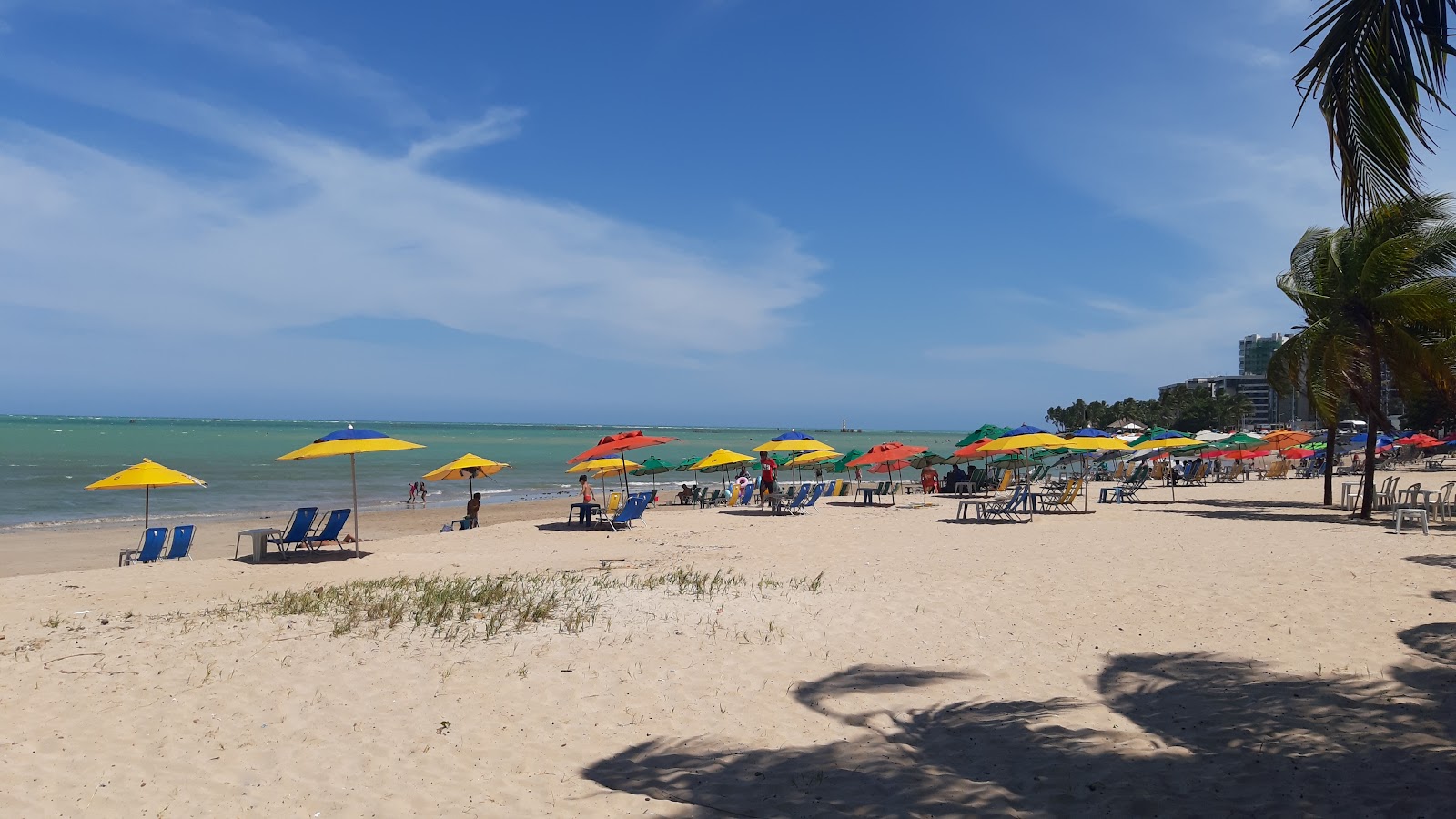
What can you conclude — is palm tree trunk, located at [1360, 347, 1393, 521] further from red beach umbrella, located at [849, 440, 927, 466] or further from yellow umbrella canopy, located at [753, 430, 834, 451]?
yellow umbrella canopy, located at [753, 430, 834, 451]

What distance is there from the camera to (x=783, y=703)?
5.17 meters

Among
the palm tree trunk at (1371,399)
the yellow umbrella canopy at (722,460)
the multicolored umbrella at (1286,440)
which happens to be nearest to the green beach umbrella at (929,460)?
the yellow umbrella canopy at (722,460)

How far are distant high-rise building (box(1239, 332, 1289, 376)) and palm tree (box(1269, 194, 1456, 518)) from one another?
130 meters

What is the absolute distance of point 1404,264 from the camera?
13.9 metres

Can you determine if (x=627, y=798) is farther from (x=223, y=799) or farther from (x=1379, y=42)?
(x=1379, y=42)

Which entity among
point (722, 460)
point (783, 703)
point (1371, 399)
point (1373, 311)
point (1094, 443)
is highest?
point (1373, 311)

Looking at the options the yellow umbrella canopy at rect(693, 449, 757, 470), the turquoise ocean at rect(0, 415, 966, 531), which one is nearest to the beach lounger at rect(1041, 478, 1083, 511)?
the yellow umbrella canopy at rect(693, 449, 757, 470)

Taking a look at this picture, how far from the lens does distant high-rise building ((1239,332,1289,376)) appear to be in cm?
13446

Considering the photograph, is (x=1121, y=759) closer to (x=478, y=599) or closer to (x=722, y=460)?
(x=478, y=599)

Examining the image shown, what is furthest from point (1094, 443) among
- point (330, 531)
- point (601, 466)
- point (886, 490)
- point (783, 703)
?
point (783, 703)

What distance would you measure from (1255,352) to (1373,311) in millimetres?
149675

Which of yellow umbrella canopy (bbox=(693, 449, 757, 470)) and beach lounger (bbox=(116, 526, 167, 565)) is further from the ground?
yellow umbrella canopy (bbox=(693, 449, 757, 470))

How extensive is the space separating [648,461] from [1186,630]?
21147 mm

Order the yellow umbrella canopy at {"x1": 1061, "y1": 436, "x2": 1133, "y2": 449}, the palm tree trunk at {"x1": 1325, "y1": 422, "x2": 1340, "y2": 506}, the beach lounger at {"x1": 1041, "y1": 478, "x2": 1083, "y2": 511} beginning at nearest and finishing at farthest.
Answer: the palm tree trunk at {"x1": 1325, "y1": 422, "x2": 1340, "y2": 506} < the yellow umbrella canopy at {"x1": 1061, "y1": 436, "x2": 1133, "y2": 449} < the beach lounger at {"x1": 1041, "y1": 478, "x2": 1083, "y2": 511}
